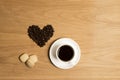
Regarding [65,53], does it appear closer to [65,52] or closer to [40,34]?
[65,52]

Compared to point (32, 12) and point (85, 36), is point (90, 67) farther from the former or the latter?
point (32, 12)

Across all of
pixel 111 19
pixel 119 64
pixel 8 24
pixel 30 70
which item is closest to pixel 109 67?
pixel 119 64

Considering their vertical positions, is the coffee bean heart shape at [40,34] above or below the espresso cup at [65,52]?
above

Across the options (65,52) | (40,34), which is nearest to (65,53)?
(65,52)

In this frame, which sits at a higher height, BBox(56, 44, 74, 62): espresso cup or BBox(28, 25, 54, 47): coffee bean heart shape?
BBox(28, 25, 54, 47): coffee bean heart shape
